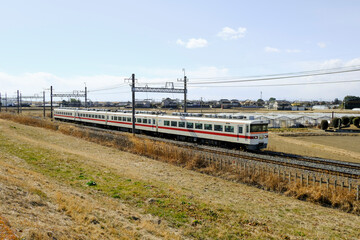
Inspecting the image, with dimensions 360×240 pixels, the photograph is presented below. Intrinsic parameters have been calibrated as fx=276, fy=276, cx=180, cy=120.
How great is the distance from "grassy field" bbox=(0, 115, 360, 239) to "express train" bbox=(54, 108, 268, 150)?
8.28 m

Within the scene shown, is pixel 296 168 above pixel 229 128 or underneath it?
underneath

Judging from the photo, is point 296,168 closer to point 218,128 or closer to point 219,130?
point 219,130

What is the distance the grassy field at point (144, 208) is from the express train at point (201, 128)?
8279mm

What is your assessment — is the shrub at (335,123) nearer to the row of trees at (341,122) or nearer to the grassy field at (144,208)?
the row of trees at (341,122)

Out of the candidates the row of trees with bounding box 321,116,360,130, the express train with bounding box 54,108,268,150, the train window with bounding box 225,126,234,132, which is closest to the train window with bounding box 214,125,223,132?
the express train with bounding box 54,108,268,150

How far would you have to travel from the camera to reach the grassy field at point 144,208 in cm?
852

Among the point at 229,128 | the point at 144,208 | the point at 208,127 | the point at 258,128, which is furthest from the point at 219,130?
the point at 144,208

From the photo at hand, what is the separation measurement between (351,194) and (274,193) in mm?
3708

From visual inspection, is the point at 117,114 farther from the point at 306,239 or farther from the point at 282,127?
the point at 306,239

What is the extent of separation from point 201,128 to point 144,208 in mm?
17969

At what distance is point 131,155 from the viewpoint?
82.6ft

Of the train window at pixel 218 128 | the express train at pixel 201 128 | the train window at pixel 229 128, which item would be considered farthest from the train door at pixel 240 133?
the train window at pixel 218 128

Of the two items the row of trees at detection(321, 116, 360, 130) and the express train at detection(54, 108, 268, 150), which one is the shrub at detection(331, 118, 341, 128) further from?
the express train at detection(54, 108, 268, 150)

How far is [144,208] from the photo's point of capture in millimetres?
11852
